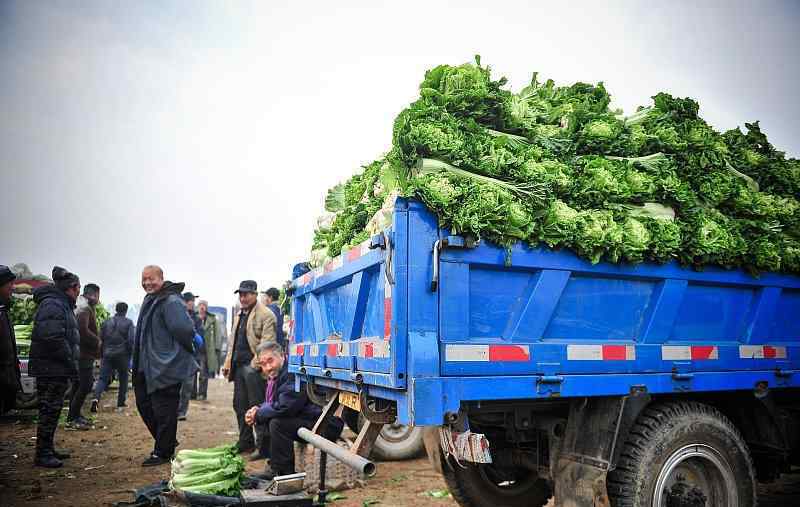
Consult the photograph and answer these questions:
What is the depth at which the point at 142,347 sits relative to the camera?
748 centimetres

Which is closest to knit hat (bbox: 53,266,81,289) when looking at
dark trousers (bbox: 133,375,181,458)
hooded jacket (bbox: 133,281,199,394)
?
hooded jacket (bbox: 133,281,199,394)

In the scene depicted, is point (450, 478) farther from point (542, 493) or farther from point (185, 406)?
point (185, 406)

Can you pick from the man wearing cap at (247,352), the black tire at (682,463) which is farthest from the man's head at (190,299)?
the black tire at (682,463)

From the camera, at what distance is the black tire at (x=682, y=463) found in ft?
12.6

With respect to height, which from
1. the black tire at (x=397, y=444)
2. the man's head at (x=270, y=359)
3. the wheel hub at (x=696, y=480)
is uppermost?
the man's head at (x=270, y=359)

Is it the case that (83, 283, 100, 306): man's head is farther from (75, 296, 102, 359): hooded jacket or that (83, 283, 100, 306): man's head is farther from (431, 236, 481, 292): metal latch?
(431, 236, 481, 292): metal latch

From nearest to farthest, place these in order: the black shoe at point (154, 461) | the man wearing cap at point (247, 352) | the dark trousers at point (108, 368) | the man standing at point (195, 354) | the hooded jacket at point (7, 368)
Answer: the hooded jacket at point (7, 368), the black shoe at point (154, 461), the man wearing cap at point (247, 352), the man standing at point (195, 354), the dark trousers at point (108, 368)

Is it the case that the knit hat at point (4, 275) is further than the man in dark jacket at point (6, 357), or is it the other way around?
the knit hat at point (4, 275)

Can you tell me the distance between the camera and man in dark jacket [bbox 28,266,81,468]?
725cm

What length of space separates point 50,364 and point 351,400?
5.08 meters

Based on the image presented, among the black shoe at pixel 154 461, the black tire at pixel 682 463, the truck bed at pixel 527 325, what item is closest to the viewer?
the truck bed at pixel 527 325

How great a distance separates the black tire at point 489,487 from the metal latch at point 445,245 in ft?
6.15

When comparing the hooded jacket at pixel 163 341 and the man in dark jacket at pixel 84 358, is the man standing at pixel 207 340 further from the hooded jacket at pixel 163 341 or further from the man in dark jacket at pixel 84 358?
the hooded jacket at pixel 163 341

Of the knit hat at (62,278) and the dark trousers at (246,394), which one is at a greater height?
the knit hat at (62,278)
